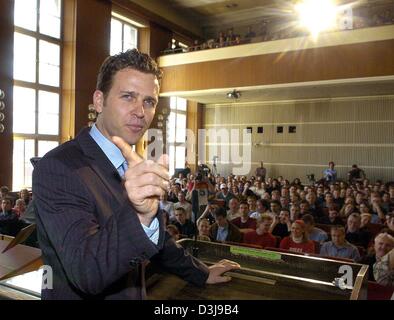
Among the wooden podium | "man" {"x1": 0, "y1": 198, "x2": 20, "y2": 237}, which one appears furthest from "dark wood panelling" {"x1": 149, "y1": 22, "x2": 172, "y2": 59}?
the wooden podium

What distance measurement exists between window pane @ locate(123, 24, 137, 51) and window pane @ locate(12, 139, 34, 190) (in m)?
5.45

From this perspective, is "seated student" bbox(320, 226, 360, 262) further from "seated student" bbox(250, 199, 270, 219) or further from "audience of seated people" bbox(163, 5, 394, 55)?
"audience of seated people" bbox(163, 5, 394, 55)

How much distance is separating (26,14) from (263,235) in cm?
976

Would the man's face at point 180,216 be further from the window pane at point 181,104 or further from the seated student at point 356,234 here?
the window pane at point 181,104

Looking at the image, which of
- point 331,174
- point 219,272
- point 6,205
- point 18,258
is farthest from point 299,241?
point 331,174

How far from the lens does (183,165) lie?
53.8 ft

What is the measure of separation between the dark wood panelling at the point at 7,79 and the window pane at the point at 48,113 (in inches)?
51.0

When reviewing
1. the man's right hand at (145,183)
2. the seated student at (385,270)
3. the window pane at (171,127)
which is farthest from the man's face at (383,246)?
the window pane at (171,127)

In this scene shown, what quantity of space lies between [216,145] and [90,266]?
16.3m

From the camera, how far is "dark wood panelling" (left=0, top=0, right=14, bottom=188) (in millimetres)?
9609

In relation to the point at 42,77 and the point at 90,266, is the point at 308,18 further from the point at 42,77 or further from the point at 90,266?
the point at 90,266

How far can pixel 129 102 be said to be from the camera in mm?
1246

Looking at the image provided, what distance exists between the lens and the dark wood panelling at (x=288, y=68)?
989cm
